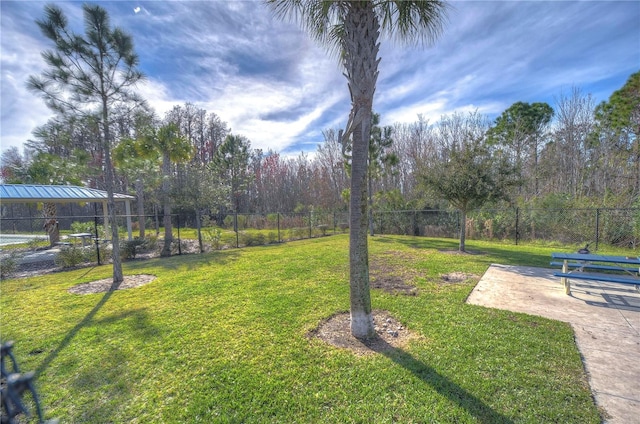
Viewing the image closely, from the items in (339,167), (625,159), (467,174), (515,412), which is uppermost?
(339,167)

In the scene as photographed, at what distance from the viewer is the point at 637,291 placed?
5.06 meters

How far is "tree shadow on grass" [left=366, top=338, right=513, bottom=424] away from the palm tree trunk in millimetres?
421

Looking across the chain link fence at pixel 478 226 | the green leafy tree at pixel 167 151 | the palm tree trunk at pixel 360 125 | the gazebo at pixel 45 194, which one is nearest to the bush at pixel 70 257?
the chain link fence at pixel 478 226

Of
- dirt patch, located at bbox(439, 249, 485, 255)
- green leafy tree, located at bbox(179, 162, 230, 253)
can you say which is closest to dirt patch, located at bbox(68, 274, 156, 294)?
green leafy tree, located at bbox(179, 162, 230, 253)

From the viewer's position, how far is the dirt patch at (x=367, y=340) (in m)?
3.36

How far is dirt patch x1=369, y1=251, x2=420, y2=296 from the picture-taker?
5.57 m

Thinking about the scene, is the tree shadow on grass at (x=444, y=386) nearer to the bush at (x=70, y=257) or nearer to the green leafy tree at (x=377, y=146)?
the bush at (x=70, y=257)

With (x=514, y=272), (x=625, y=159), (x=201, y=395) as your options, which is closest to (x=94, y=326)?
(x=201, y=395)

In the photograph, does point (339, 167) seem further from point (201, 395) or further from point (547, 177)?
point (201, 395)

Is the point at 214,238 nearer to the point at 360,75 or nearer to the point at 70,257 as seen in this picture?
the point at 70,257

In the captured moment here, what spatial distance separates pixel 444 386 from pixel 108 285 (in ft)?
23.0

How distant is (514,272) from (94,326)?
27.6 ft

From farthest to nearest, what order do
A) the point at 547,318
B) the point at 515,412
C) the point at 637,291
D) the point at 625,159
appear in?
the point at 625,159, the point at 637,291, the point at 547,318, the point at 515,412

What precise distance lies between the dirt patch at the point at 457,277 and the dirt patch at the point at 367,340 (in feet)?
8.44
